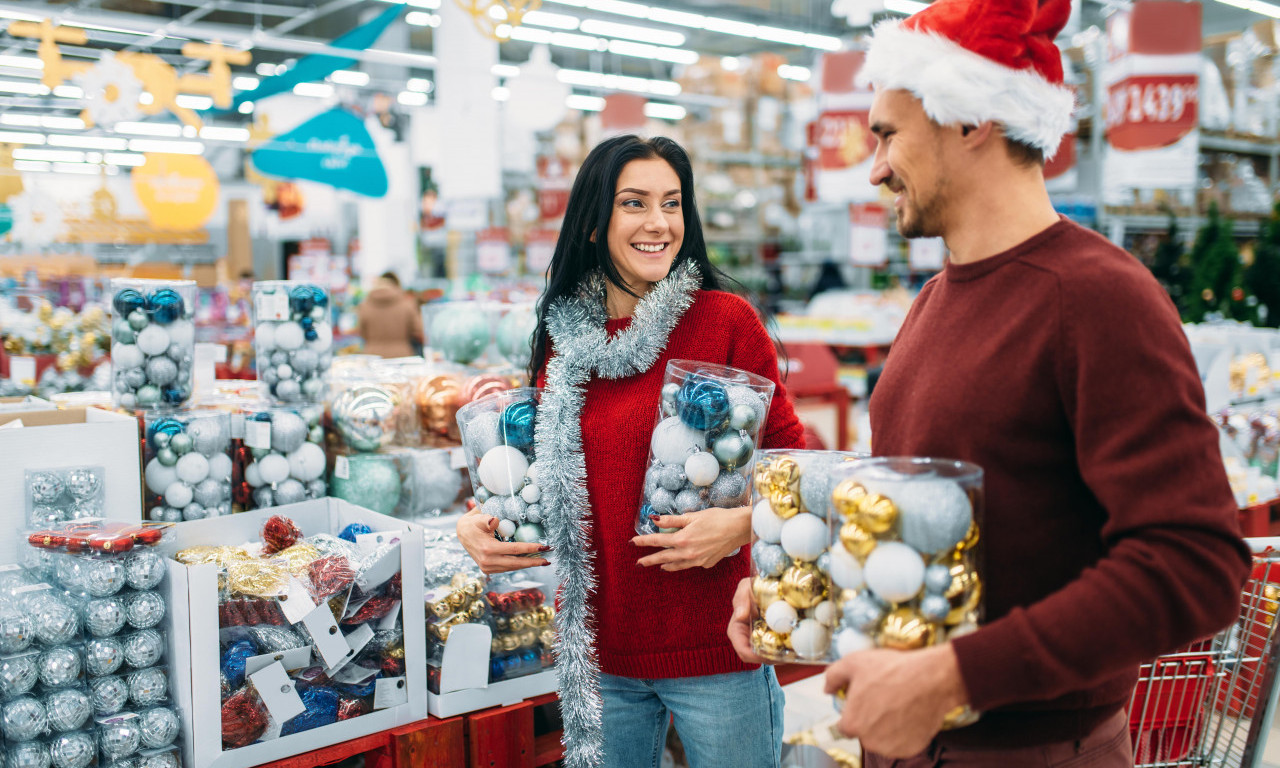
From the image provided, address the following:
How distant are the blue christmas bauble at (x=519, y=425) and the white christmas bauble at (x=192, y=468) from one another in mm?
1047

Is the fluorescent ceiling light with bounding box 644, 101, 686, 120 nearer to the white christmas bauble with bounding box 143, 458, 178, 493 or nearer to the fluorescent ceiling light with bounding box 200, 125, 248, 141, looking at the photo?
the fluorescent ceiling light with bounding box 200, 125, 248, 141

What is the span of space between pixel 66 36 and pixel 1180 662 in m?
6.38

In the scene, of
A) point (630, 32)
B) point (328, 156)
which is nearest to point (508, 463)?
point (328, 156)

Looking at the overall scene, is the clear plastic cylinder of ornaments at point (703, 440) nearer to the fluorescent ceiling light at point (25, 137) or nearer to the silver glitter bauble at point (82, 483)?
the silver glitter bauble at point (82, 483)

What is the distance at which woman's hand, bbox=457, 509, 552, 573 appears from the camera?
5.75 ft

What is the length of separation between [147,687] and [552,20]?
9.76 metres

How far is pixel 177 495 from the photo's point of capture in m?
2.40

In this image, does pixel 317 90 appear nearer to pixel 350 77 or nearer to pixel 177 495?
pixel 350 77

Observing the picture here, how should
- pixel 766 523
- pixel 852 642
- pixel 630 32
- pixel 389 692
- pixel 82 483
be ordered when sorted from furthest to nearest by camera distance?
pixel 630 32
pixel 82 483
pixel 389 692
pixel 766 523
pixel 852 642

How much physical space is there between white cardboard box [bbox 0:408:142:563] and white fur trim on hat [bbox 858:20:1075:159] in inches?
74.3

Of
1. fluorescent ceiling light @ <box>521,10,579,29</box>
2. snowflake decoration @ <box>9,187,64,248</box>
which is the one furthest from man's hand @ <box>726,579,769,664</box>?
snowflake decoration @ <box>9,187,64,248</box>

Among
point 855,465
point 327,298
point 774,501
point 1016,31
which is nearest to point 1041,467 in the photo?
point 855,465

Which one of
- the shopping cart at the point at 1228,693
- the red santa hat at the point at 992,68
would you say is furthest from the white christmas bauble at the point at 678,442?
the shopping cart at the point at 1228,693

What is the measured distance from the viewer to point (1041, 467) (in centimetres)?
106
